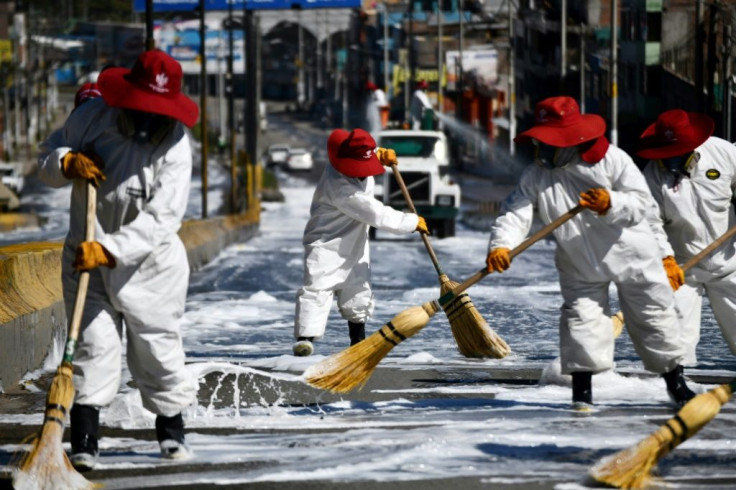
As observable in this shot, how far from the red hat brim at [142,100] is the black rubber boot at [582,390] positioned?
278 cm

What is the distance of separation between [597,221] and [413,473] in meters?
2.23

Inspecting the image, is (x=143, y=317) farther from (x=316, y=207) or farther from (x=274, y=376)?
(x=316, y=207)

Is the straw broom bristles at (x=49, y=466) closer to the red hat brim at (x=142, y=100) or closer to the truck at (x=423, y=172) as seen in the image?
the red hat brim at (x=142, y=100)

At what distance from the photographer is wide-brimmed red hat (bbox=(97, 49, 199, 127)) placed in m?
7.10

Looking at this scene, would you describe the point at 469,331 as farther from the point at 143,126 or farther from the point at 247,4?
the point at 247,4

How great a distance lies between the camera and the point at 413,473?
7.06m

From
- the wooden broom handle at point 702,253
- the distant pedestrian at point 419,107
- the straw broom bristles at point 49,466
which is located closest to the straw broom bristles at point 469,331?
the wooden broom handle at point 702,253

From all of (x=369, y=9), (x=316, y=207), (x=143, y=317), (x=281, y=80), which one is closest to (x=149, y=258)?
(x=143, y=317)

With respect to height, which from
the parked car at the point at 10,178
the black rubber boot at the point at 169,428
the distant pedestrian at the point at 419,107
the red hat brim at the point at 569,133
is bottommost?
the parked car at the point at 10,178

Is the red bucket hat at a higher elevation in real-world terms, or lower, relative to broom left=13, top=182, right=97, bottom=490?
higher

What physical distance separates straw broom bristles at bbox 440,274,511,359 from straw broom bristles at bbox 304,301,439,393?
70.1 inches

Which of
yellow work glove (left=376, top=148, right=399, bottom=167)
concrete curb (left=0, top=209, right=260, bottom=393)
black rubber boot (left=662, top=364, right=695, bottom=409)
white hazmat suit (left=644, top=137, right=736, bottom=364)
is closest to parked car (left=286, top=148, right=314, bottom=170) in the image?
concrete curb (left=0, top=209, right=260, bottom=393)

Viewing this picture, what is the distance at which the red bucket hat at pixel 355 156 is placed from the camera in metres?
11.1

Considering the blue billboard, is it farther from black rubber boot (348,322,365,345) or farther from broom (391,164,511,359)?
broom (391,164,511,359)
